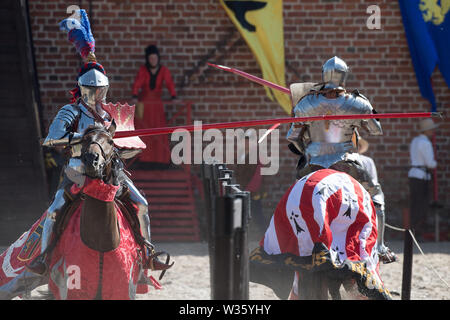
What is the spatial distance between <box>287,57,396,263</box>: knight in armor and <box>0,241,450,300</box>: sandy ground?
1.38 m

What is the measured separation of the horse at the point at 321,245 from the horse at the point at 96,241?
0.78 m

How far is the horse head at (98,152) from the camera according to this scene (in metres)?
3.67

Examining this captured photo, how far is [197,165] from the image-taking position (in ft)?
30.9

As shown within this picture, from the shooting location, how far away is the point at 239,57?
938 cm

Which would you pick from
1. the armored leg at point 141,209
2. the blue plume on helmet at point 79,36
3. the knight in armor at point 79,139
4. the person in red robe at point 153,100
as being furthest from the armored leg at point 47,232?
the person in red robe at point 153,100

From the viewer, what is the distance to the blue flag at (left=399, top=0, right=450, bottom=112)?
30.0 ft

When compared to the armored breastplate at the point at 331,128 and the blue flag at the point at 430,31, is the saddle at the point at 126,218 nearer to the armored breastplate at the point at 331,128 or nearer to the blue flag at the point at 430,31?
the armored breastplate at the point at 331,128

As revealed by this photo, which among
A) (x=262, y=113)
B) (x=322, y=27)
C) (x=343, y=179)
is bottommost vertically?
(x=343, y=179)

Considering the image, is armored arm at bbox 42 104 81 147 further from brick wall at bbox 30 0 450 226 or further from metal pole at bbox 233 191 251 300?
brick wall at bbox 30 0 450 226

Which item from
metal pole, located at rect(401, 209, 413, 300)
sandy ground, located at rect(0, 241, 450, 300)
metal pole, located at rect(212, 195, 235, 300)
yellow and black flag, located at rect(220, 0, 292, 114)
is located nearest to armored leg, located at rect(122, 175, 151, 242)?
sandy ground, located at rect(0, 241, 450, 300)

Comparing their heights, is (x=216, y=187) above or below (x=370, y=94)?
below

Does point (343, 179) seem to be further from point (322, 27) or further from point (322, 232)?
point (322, 27)
